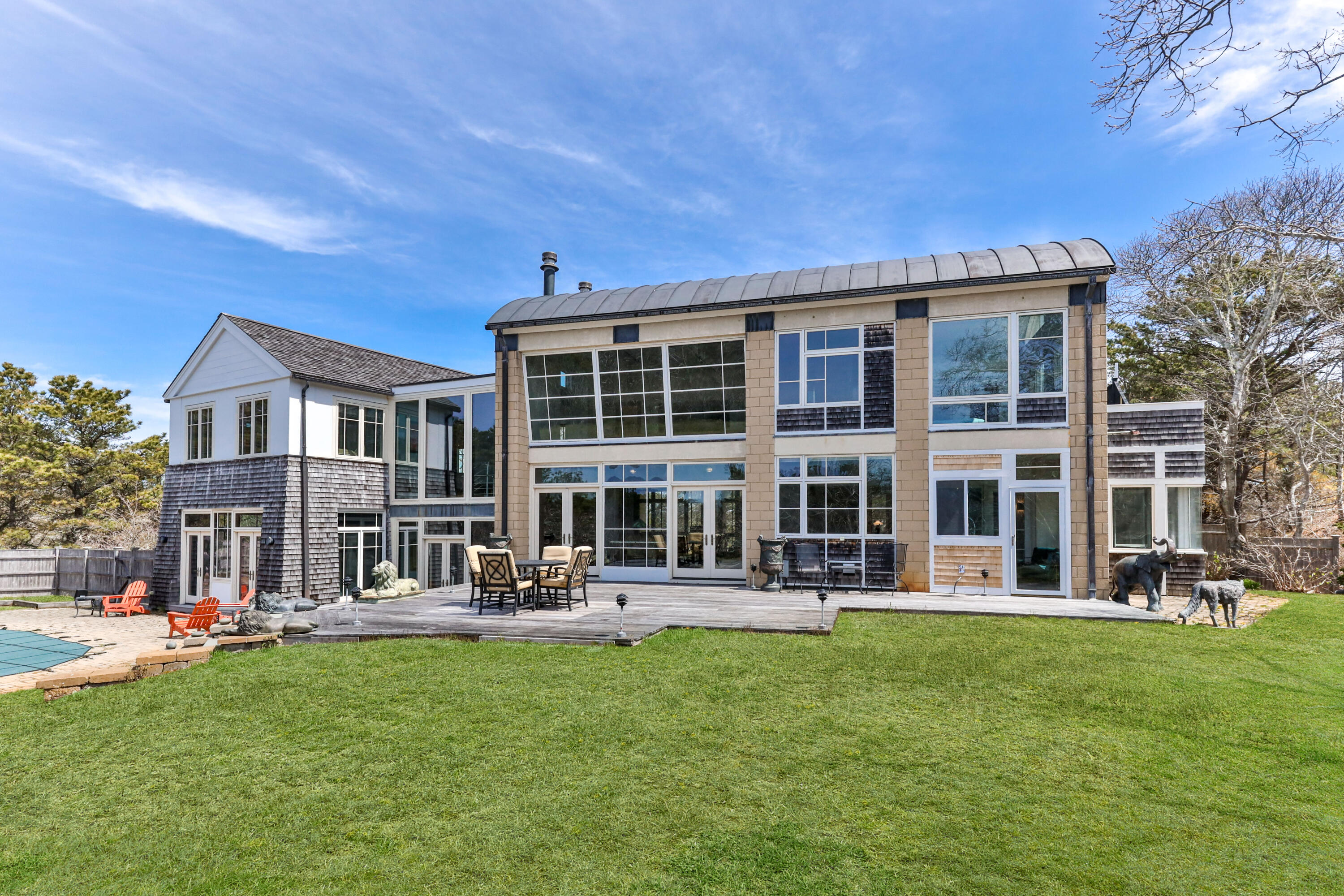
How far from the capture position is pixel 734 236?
58.8 ft

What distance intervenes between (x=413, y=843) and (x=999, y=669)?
585 cm

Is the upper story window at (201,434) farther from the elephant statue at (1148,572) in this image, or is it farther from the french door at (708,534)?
the elephant statue at (1148,572)

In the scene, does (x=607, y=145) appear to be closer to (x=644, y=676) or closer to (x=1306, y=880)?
(x=644, y=676)

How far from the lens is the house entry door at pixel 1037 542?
11695mm

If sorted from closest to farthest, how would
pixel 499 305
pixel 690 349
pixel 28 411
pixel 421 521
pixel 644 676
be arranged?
1. pixel 644 676
2. pixel 690 349
3. pixel 499 305
4. pixel 421 521
5. pixel 28 411

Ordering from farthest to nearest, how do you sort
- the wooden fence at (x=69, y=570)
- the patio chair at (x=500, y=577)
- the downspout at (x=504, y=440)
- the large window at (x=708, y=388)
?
the wooden fence at (x=69, y=570)
the downspout at (x=504, y=440)
the large window at (x=708, y=388)
the patio chair at (x=500, y=577)

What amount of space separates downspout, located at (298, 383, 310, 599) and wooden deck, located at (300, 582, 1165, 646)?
15.9 ft

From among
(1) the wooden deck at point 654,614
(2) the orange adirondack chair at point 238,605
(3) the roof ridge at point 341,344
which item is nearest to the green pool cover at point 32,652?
(2) the orange adirondack chair at point 238,605

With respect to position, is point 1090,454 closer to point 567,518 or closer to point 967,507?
point 967,507

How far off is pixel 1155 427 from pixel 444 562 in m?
16.5

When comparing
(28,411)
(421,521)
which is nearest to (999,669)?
(421,521)

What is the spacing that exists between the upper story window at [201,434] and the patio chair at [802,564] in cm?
1546

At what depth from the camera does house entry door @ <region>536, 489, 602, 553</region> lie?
1517 cm

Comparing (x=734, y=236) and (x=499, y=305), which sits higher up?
(x=734, y=236)
